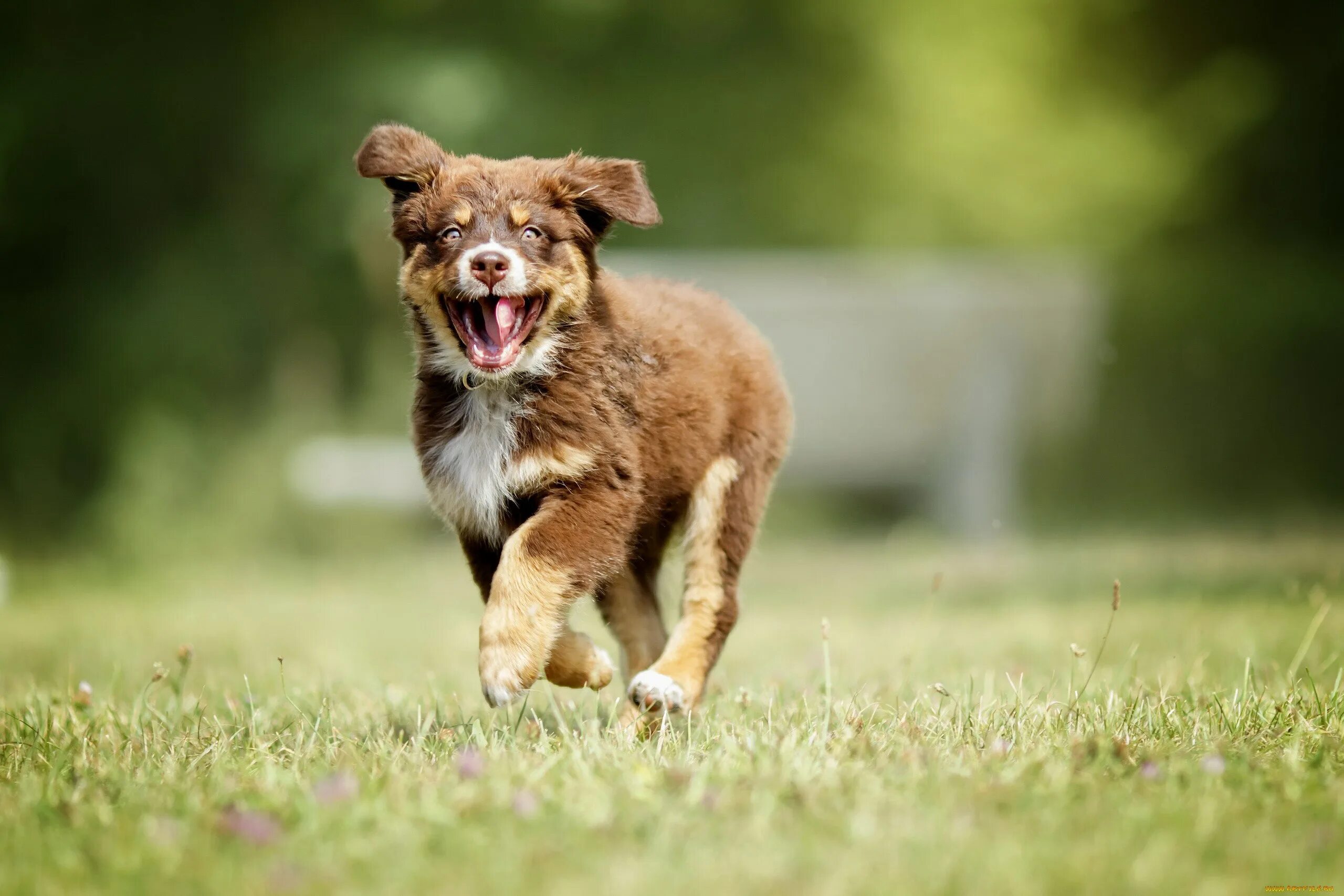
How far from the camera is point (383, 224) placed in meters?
14.3

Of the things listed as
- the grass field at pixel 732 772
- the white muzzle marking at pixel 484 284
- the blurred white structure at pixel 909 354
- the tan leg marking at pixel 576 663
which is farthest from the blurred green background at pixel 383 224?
the white muzzle marking at pixel 484 284

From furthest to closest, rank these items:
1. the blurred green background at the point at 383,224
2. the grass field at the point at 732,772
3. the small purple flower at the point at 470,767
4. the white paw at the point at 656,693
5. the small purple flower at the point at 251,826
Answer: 1. the blurred green background at the point at 383,224
2. the white paw at the point at 656,693
3. the small purple flower at the point at 470,767
4. the small purple flower at the point at 251,826
5. the grass field at the point at 732,772

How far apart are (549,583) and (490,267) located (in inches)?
36.1

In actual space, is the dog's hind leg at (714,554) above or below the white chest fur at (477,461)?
below

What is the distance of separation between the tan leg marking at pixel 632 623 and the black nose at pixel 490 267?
1.30 metres

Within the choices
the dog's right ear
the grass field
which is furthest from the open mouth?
the grass field

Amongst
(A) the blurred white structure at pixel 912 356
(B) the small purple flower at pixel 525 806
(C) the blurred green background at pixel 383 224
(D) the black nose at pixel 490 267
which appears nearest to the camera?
(B) the small purple flower at pixel 525 806

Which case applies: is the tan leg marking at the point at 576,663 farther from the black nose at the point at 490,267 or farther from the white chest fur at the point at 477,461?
the black nose at the point at 490,267

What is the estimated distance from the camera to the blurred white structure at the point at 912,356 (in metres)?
14.3

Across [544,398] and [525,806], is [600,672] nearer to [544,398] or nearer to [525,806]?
[544,398]

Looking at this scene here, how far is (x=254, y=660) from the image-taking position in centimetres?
672

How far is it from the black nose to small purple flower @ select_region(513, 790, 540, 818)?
5.42ft

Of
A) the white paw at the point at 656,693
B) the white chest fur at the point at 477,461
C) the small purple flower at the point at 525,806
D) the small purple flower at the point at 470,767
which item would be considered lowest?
the white paw at the point at 656,693

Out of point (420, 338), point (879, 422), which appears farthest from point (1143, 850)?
point (879, 422)
